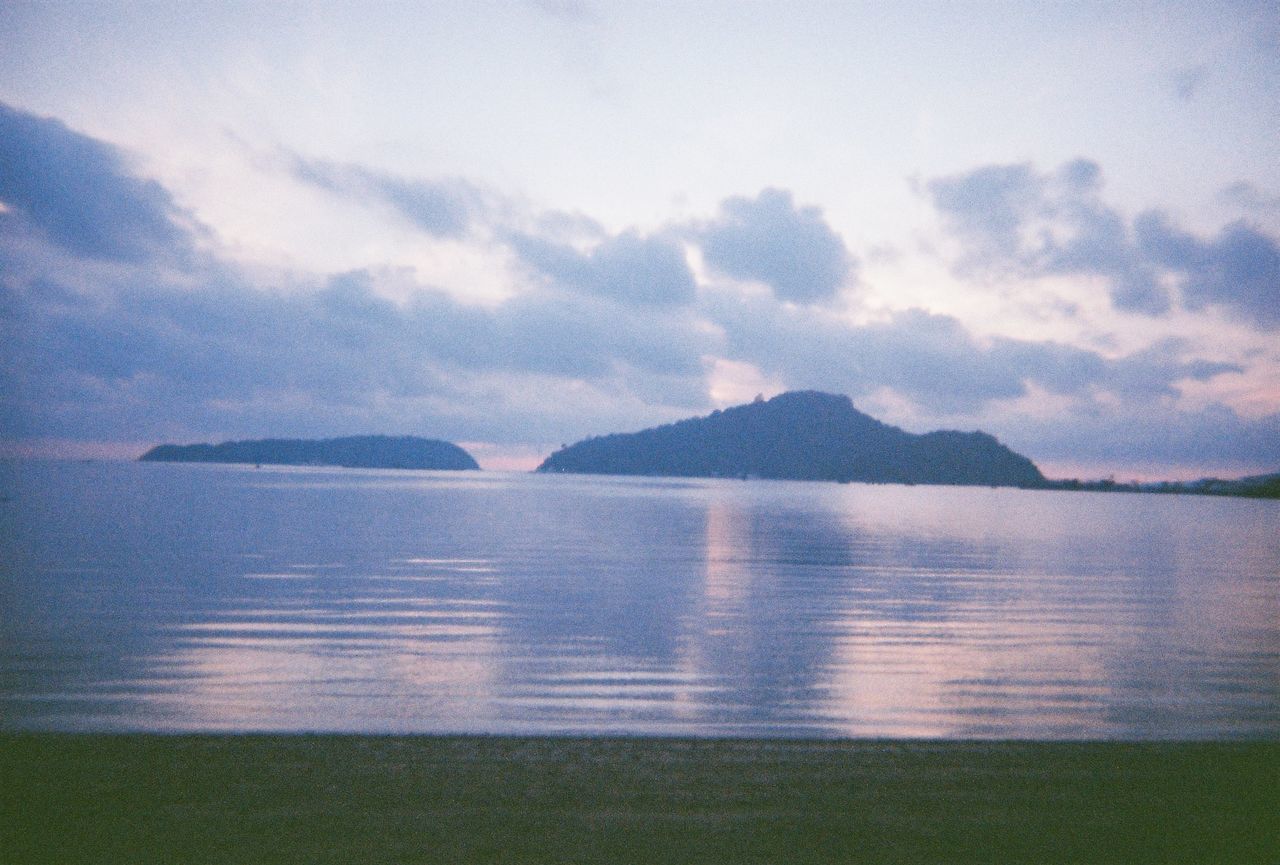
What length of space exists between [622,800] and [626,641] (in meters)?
11.5

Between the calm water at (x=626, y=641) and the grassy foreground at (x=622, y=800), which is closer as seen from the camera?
the grassy foreground at (x=622, y=800)

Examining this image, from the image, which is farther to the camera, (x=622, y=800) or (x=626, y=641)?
(x=626, y=641)

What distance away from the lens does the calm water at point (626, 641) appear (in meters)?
12.7

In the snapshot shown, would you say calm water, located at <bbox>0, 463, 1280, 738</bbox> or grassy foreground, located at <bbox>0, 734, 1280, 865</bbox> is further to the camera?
calm water, located at <bbox>0, 463, 1280, 738</bbox>

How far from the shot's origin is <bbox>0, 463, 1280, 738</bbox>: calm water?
12.7 m

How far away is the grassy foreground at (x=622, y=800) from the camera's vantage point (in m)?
6.81

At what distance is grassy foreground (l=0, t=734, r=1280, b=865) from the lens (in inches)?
268

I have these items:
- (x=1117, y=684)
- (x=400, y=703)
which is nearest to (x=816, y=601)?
(x=1117, y=684)

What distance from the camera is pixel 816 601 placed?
2638 centimetres

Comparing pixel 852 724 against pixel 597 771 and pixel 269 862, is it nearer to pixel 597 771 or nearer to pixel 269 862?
pixel 597 771

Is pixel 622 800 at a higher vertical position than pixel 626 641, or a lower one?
higher

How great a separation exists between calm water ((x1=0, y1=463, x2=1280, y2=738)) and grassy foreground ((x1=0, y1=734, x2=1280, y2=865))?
2532mm

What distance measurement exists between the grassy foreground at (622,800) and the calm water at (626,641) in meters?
2.53

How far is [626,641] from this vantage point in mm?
19109
